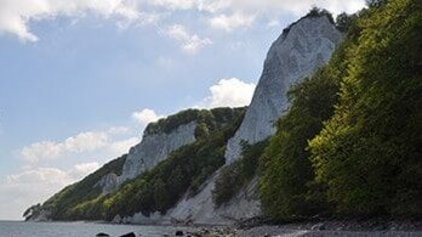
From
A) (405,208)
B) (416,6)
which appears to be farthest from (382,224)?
(416,6)

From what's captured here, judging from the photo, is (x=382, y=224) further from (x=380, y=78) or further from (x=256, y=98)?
(x=256, y=98)

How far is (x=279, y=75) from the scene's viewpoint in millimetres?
132750

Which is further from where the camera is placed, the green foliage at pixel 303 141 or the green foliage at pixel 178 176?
the green foliage at pixel 178 176

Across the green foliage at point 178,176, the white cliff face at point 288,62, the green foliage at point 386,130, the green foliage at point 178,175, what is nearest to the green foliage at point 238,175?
the white cliff face at point 288,62

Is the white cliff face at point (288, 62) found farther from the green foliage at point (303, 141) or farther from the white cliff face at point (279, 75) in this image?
the green foliage at point (303, 141)

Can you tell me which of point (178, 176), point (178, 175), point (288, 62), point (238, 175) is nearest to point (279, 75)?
point (288, 62)

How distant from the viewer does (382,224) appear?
40.6 meters

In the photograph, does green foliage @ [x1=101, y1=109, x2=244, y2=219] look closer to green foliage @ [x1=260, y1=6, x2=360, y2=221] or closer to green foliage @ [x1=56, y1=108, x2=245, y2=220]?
green foliage @ [x1=56, y1=108, x2=245, y2=220]

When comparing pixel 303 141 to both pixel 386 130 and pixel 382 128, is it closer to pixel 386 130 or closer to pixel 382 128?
pixel 382 128

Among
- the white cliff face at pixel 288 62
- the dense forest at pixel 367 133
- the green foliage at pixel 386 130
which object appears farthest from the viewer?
the white cliff face at pixel 288 62

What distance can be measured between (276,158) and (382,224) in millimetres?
29639

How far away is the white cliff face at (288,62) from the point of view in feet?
421

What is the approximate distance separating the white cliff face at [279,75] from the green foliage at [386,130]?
75.3 meters

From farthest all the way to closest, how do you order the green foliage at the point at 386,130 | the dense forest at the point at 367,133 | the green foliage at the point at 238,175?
1. the green foliage at the point at 238,175
2. the dense forest at the point at 367,133
3. the green foliage at the point at 386,130
